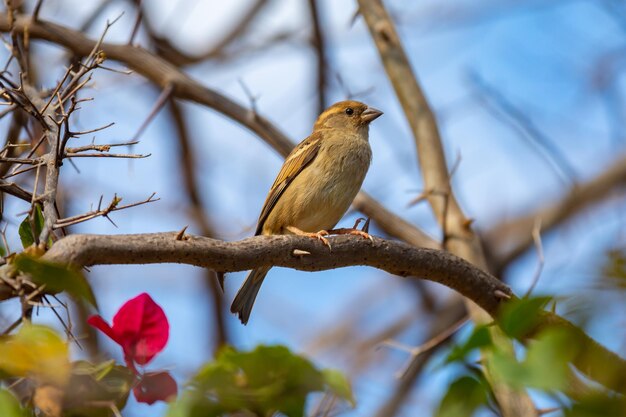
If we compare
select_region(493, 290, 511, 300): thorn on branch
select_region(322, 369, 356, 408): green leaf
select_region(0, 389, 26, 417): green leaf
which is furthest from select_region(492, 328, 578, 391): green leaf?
select_region(493, 290, 511, 300): thorn on branch

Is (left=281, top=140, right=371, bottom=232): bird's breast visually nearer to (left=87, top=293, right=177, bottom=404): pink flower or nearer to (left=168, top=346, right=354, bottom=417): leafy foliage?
(left=87, top=293, right=177, bottom=404): pink flower

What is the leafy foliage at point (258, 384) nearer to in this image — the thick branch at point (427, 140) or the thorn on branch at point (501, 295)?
the thorn on branch at point (501, 295)

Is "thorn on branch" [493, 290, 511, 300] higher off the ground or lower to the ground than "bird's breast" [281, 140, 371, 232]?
lower

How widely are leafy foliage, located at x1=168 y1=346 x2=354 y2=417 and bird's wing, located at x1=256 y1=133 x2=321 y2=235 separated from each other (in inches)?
147

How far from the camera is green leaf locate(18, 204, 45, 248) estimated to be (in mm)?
2400

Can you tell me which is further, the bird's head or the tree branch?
the bird's head

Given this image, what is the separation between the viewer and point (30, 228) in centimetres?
243

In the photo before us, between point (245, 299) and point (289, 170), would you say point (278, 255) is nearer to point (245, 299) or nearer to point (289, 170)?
point (245, 299)

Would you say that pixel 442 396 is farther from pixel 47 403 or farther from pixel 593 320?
pixel 47 403

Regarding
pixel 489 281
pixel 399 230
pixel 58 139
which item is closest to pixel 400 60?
pixel 399 230

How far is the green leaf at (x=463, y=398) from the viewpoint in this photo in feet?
4.42

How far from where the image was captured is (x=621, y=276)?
1229 millimetres

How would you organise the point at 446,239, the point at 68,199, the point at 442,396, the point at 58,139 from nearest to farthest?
the point at 442,396 → the point at 58,139 → the point at 446,239 → the point at 68,199

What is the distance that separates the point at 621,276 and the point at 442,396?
37cm
